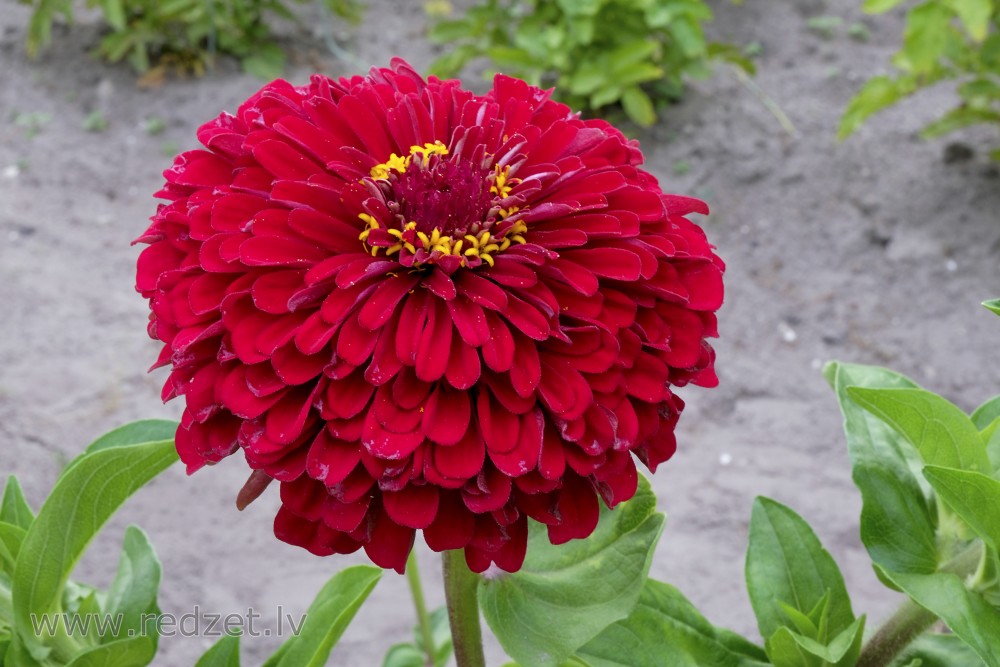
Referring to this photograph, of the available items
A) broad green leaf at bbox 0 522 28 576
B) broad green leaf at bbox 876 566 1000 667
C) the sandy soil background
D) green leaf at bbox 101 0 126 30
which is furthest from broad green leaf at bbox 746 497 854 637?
green leaf at bbox 101 0 126 30

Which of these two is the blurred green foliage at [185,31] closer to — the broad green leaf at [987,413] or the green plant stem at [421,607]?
the green plant stem at [421,607]

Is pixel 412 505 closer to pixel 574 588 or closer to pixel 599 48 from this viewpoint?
pixel 574 588

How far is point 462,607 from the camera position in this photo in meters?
0.97

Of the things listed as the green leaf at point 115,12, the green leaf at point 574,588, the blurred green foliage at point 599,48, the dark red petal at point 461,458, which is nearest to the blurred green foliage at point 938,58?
the blurred green foliage at point 599,48

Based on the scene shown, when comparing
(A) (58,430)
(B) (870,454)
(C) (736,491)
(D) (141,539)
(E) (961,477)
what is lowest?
(A) (58,430)

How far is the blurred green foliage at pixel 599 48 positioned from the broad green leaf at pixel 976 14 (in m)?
0.83

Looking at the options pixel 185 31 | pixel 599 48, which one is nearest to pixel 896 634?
pixel 599 48

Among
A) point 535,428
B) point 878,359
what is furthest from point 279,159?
point 878,359

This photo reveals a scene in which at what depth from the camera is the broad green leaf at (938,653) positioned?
1086mm

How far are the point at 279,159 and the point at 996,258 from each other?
2.57m

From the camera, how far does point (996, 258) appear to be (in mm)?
2832

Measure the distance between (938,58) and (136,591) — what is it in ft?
8.43

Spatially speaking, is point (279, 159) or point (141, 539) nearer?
point (279, 159)

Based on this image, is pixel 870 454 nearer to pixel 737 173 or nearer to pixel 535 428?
pixel 535 428
